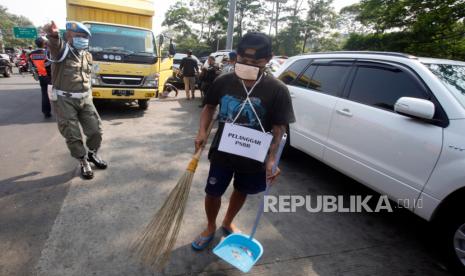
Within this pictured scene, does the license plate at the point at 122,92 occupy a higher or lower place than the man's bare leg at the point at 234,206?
higher

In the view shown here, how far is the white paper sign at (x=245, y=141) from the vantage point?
205cm

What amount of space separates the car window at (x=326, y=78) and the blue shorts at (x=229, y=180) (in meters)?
1.90

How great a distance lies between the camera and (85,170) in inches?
142

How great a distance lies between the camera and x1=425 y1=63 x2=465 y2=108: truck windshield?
102 inches

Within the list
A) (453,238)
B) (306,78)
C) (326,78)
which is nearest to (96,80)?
(306,78)

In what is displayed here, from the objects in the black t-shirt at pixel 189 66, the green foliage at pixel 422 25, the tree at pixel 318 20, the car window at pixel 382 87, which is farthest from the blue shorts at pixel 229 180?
the tree at pixel 318 20

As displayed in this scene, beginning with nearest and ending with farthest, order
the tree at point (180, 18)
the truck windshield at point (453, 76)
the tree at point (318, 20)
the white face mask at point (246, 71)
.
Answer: the white face mask at point (246, 71) → the truck windshield at point (453, 76) → the tree at point (318, 20) → the tree at point (180, 18)

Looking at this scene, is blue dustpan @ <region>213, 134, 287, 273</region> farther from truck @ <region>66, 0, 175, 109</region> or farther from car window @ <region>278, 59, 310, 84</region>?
truck @ <region>66, 0, 175, 109</region>

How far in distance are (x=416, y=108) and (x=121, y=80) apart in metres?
6.04

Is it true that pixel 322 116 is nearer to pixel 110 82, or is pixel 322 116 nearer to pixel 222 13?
pixel 110 82

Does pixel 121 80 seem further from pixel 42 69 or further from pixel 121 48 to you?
pixel 42 69

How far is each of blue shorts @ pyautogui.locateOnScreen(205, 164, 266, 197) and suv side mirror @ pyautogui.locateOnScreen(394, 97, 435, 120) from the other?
1.40 m

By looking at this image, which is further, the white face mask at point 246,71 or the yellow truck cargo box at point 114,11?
the yellow truck cargo box at point 114,11

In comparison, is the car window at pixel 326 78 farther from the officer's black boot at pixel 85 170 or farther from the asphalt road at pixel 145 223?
the officer's black boot at pixel 85 170
